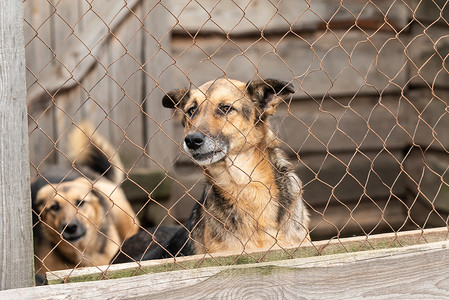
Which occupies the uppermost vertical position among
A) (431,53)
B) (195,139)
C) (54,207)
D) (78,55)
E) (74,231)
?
(195,139)

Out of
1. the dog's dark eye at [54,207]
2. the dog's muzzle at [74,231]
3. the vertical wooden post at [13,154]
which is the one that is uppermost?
the vertical wooden post at [13,154]

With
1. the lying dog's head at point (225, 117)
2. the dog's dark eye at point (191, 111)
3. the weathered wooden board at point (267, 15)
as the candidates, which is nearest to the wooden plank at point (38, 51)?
the weathered wooden board at point (267, 15)

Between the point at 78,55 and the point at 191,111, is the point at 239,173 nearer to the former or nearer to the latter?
the point at 191,111

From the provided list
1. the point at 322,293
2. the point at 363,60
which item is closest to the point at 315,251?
the point at 322,293

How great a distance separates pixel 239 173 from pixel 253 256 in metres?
0.94

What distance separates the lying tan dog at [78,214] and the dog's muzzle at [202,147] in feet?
4.23

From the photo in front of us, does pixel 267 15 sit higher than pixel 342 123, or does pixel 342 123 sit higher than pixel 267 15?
pixel 267 15

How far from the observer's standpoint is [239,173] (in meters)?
3.30

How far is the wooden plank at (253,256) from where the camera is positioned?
2156 millimetres

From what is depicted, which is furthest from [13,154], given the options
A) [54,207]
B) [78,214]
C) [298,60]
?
[298,60]

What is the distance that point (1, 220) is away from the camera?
6.59 ft

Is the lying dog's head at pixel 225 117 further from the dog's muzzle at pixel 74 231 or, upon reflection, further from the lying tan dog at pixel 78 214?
the dog's muzzle at pixel 74 231

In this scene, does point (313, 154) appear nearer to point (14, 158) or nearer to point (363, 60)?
point (363, 60)

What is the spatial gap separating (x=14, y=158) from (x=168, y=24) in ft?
10.5
